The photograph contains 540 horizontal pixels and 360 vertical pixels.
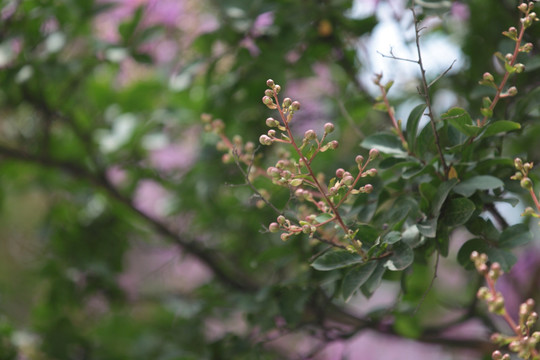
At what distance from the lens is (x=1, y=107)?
892 millimetres

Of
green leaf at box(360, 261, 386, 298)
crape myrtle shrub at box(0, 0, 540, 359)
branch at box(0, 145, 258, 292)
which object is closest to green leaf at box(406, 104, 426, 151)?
crape myrtle shrub at box(0, 0, 540, 359)

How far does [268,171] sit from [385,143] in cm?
14

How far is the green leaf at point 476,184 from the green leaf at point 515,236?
0.12 ft

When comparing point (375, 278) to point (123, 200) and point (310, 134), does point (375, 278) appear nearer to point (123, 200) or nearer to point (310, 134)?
point (310, 134)

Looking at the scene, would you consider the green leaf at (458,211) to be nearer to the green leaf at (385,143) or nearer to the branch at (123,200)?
the green leaf at (385,143)

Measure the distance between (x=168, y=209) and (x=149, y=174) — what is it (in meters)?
0.07

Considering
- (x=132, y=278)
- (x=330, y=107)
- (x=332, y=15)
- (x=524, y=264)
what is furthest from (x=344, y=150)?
(x=132, y=278)

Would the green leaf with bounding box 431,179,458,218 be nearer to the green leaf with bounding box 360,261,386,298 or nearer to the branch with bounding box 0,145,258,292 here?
the green leaf with bounding box 360,261,386,298

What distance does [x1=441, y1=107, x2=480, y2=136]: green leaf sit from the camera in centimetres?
42

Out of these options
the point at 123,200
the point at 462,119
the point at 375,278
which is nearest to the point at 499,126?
the point at 462,119

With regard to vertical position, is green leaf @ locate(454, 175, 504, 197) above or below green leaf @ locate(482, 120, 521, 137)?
below

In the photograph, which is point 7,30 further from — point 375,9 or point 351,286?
point 351,286

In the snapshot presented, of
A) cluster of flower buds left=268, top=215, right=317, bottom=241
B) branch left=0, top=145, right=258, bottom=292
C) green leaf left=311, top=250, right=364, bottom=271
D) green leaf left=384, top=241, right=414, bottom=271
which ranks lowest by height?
branch left=0, top=145, right=258, bottom=292

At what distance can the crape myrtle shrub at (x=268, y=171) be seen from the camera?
0.44m
